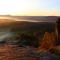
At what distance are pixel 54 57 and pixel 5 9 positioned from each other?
73 centimetres

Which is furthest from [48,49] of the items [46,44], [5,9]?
[5,9]

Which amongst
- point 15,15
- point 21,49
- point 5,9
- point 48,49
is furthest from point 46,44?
point 5,9

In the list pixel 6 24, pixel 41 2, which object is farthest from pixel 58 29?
pixel 6 24

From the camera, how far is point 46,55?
1580 mm

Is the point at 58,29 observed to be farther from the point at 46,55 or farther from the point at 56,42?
the point at 46,55

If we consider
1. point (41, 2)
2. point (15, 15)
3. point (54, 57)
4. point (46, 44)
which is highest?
point (41, 2)

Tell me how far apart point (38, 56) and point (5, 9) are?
62 centimetres

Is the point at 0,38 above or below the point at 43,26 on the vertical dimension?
below

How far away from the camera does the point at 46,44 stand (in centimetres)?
160

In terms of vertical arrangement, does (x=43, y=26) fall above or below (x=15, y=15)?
below

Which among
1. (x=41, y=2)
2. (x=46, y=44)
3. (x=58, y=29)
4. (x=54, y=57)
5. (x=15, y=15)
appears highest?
(x=41, y=2)

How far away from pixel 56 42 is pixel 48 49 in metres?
0.11

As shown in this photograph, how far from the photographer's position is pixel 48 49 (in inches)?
62.6

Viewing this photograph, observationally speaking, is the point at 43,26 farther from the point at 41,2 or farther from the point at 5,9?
the point at 5,9
